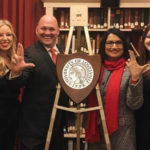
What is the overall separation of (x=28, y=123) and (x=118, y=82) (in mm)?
824

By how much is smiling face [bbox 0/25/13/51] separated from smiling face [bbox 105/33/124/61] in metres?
0.83

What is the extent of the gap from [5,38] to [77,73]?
0.72 m

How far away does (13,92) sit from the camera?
2.14 meters

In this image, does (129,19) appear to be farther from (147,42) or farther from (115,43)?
(115,43)

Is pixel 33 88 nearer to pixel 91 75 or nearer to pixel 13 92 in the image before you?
pixel 13 92

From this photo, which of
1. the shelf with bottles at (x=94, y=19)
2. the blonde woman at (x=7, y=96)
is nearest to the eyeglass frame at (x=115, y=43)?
the blonde woman at (x=7, y=96)

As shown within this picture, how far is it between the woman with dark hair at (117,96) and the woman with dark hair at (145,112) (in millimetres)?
107

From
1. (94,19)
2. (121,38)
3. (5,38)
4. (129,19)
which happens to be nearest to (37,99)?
(5,38)

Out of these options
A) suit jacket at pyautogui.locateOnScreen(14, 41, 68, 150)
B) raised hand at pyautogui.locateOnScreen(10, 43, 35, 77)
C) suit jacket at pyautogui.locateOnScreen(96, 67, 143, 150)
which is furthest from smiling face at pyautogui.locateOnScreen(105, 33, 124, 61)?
raised hand at pyautogui.locateOnScreen(10, 43, 35, 77)

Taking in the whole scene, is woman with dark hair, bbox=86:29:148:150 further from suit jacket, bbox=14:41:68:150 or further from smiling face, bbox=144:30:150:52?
suit jacket, bbox=14:41:68:150

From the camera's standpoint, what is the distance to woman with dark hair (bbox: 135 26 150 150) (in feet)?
6.55

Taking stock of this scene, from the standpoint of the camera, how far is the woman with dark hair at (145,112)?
6.55ft

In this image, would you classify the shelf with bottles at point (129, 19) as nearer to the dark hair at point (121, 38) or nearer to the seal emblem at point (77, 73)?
the dark hair at point (121, 38)

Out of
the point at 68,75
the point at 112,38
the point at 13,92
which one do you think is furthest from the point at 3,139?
the point at 112,38
